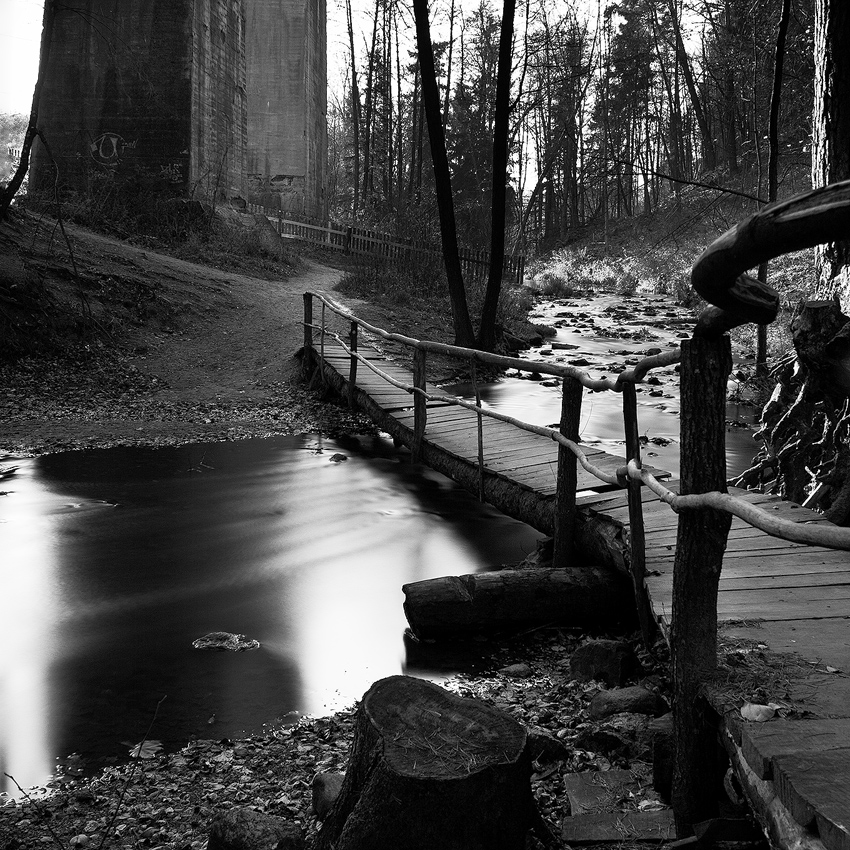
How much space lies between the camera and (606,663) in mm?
4066

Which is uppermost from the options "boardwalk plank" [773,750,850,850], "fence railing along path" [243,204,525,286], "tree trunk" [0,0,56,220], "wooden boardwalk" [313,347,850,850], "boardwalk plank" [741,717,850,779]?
"tree trunk" [0,0,56,220]

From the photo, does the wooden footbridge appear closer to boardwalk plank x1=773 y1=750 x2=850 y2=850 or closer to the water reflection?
boardwalk plank x1=773 y1=750 x2=850 y2=850

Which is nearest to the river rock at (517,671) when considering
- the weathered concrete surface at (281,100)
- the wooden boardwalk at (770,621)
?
the wooden boardwalk at (770,621)

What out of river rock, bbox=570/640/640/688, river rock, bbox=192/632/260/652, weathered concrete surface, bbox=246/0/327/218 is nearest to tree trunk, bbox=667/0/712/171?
weathered concrete surface, bbox=246/0/327/218

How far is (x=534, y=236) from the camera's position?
4947 cm

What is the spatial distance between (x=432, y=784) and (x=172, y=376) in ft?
36.6

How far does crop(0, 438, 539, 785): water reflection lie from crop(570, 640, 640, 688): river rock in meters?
1.06

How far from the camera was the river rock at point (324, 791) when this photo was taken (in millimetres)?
3043

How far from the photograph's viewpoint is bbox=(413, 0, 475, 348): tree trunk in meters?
13.1

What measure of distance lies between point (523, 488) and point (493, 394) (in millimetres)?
7929

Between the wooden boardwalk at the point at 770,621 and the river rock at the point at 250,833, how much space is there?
144cm

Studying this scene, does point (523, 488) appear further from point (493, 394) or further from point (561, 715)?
point (493, 394)

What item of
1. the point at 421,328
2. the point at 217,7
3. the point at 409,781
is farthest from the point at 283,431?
the point at 217,7

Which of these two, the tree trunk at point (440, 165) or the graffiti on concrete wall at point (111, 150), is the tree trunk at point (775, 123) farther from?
the graffiti on concrete wall at point (111, 150)
